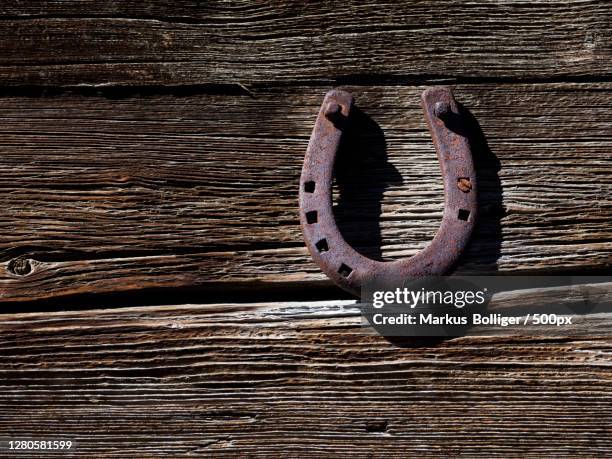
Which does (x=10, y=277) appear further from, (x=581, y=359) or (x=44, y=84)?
(x=581, y=359)

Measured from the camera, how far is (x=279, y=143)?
4.38ft

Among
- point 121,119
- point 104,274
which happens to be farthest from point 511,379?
point 121,119

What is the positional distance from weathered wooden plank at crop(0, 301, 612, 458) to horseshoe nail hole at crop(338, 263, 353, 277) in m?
0.08

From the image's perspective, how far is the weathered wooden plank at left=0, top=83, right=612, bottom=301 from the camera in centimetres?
130

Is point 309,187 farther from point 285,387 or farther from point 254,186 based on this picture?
point 285,387

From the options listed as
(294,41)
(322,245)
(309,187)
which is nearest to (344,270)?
(322,245)

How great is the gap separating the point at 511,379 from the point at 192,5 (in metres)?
0.99

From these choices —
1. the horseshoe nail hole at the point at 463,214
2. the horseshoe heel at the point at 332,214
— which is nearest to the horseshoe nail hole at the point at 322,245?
→ the horseshoe heel at the point at 332,214

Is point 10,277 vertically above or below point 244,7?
below

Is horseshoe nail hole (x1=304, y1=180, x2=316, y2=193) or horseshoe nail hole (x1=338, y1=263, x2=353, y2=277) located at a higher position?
horseshoe nail hole (x1=304, y1=180, x2=316, y2=193)

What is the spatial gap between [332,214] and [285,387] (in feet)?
1.16

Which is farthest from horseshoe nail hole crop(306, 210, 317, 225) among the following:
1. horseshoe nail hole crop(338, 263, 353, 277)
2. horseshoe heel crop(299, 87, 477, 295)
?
horseshoe nail hole crop(338, 263, 353, 277)

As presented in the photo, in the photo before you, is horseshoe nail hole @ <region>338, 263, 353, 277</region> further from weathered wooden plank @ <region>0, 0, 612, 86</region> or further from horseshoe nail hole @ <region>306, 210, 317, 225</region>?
weathered wooden plank @ <region>0, 0, 612, 86</region>

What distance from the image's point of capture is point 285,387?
51.0 inches
